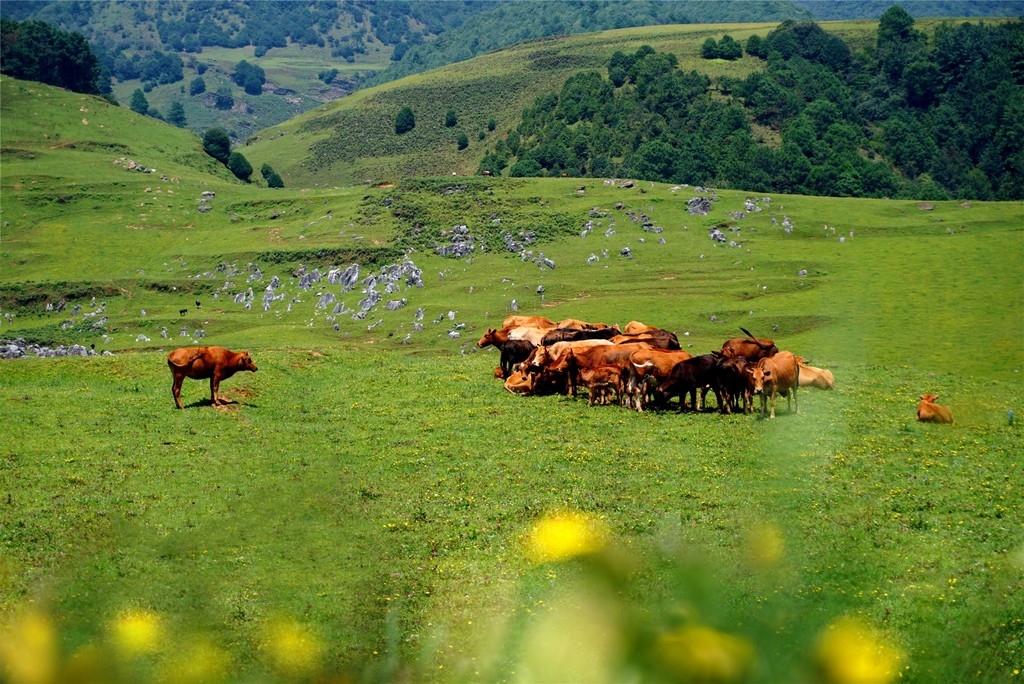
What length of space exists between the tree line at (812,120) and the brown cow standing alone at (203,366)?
90.5m

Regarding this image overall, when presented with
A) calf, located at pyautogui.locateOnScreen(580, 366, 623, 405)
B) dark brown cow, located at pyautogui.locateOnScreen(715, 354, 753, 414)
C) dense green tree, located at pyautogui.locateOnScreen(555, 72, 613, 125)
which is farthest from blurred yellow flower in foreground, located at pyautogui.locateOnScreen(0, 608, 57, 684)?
dense green tree, located at pyautogui.locateOnScreen(555, 72, 613, 125)

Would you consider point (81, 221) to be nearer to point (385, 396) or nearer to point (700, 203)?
point (700, 203)

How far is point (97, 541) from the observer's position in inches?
671

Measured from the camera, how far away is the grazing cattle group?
27234 mm

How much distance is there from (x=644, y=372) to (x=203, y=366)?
11215mm

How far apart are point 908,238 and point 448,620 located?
68.0m

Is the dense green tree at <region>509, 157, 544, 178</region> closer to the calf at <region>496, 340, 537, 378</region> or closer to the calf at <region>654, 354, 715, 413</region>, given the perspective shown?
the calf at <region>496, 340, 537, 378</region>

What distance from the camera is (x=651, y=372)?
92.3ft

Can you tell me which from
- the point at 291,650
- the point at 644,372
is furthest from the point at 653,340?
the point at 291,650

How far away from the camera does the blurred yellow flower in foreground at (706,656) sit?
284 centimetres

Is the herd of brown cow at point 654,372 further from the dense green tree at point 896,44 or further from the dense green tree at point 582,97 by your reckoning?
the dense green tree at point 896,44

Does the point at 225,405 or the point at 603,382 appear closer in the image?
the point at 225,405

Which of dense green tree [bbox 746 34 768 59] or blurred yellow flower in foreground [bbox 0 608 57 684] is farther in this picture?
dense green tree [bbox 746 34 768 59]

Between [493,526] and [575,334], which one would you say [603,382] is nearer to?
[575,334]
